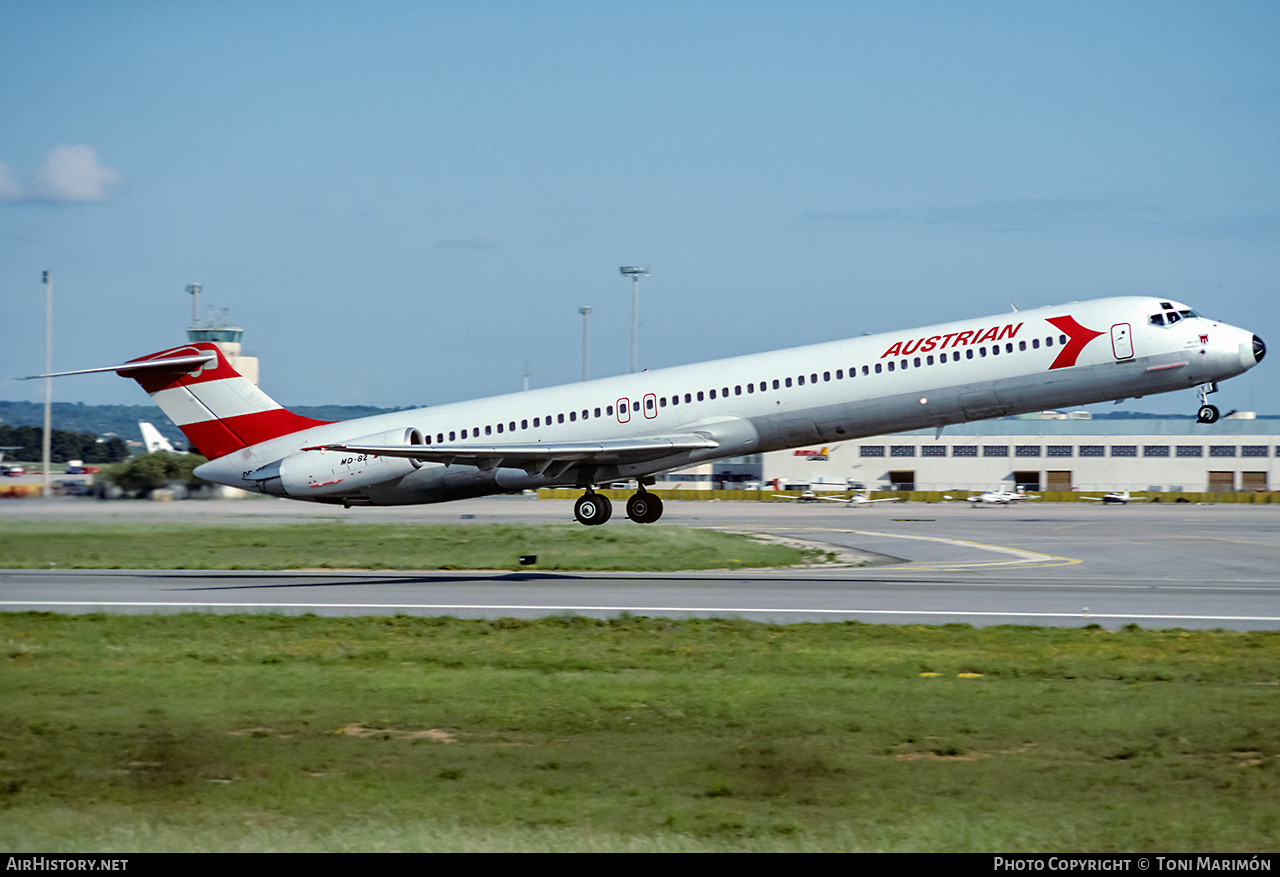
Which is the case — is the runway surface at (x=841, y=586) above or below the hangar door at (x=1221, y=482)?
below

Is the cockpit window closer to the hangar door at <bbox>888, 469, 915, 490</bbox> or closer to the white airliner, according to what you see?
the white airliner

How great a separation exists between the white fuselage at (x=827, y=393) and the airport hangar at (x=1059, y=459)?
79485mm

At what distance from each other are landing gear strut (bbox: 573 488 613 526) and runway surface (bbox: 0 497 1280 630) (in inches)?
61.0

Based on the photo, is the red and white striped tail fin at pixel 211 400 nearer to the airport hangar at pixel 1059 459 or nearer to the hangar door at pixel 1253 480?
the airport hangar at pixel 1059 459

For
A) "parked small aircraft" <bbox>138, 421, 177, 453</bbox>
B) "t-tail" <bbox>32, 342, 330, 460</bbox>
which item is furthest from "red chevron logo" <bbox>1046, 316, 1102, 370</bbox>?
"parked small aircraft" <bbox>138, 421, 177, 453</bbox>

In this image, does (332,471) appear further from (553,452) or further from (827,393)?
(827,393)

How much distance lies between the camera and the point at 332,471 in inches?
1422

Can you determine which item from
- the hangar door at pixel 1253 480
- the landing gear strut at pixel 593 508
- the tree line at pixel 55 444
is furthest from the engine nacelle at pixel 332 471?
the hangar door at pixel 1253 480

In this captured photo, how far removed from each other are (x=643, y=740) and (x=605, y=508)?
20.6 metres

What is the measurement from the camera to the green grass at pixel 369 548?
3812 cm

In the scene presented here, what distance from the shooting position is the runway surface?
25.2m

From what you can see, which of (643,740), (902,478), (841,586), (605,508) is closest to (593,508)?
(605,508)
